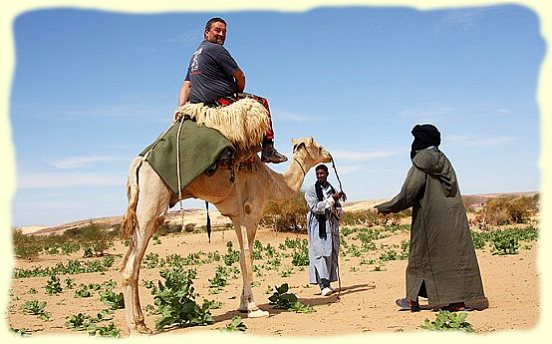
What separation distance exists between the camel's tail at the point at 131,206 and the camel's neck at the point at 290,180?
2.26 m

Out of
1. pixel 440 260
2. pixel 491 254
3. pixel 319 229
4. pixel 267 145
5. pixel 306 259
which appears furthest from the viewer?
pixel 306 259

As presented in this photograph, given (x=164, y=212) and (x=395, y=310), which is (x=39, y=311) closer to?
(x=164, y=212)

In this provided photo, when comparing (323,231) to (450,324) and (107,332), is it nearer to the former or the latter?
(450,324)

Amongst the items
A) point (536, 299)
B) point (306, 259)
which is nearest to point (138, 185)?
point (536, 299)

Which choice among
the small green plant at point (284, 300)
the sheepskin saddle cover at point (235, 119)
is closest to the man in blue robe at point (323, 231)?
the small green plant at point (284, 300)

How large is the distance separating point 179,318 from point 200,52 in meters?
3.42

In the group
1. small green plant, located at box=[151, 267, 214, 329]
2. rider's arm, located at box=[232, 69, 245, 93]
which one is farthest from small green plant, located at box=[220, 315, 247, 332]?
rider's arm, located at box=[232, 69, 245, 93]

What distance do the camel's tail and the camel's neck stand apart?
226 centimetres

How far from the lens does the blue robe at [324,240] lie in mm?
10484

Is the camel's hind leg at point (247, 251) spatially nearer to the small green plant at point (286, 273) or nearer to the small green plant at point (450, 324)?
the small green plant at point (450, 324)

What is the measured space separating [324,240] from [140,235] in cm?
440

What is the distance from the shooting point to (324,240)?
→ 1057 centimetres

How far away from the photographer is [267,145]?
8164 mm

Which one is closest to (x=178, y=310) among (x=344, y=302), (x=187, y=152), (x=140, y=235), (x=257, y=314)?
(x=257, y=314)
